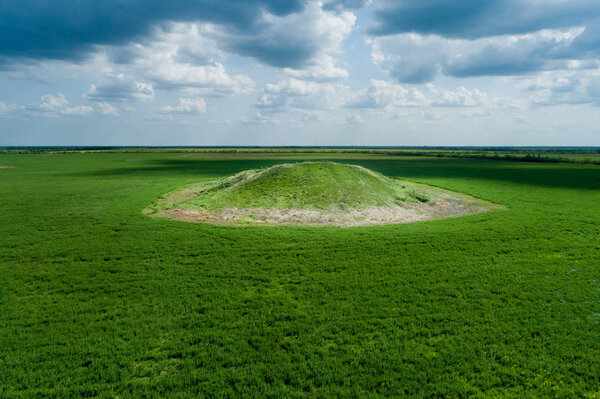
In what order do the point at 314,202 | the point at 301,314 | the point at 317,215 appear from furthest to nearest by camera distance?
the point at 314,202 < the point at 317,215 < the point at 301,314

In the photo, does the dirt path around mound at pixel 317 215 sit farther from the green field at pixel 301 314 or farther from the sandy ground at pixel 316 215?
the green field at pixel 301 314

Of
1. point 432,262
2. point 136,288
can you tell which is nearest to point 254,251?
point 136,288

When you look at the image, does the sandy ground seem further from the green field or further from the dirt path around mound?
the green field

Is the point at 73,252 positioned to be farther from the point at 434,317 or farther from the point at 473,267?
the point at 473,267

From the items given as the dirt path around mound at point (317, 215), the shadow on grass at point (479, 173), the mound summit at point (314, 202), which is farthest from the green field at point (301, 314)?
the shadow on grass at point (479, 173)

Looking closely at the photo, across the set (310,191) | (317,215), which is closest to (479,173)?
(310,191)

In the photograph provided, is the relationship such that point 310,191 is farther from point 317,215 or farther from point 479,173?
point 479,173

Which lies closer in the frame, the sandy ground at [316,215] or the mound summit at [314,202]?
the sandy ground at [316,215]
